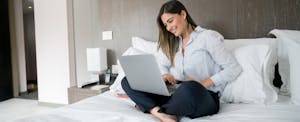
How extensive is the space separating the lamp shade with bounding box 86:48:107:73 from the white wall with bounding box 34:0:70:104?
92 cm

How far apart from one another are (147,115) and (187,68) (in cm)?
43

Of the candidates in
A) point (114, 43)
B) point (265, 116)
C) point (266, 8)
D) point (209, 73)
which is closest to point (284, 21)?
point (266, 8)

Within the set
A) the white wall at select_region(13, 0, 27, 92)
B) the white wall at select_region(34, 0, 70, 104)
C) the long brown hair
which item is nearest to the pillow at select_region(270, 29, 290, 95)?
the long brown hair

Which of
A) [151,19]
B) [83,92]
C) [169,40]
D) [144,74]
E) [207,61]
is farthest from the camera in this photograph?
[151,19]

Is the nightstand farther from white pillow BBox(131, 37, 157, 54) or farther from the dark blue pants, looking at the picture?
the dark blue pants

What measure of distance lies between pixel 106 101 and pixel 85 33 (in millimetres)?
1655

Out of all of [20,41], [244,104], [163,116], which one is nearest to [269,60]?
[244,104]

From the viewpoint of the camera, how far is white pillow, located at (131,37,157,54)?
1.93 metres

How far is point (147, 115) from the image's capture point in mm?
1158

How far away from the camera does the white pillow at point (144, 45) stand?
6.34 ft

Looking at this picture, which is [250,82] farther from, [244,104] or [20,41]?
[20,41]

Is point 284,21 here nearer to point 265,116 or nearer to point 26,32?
point 265,116

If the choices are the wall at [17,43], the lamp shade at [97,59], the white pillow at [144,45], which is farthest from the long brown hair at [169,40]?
the wall at [17,43]

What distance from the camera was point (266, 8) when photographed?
1.69m
